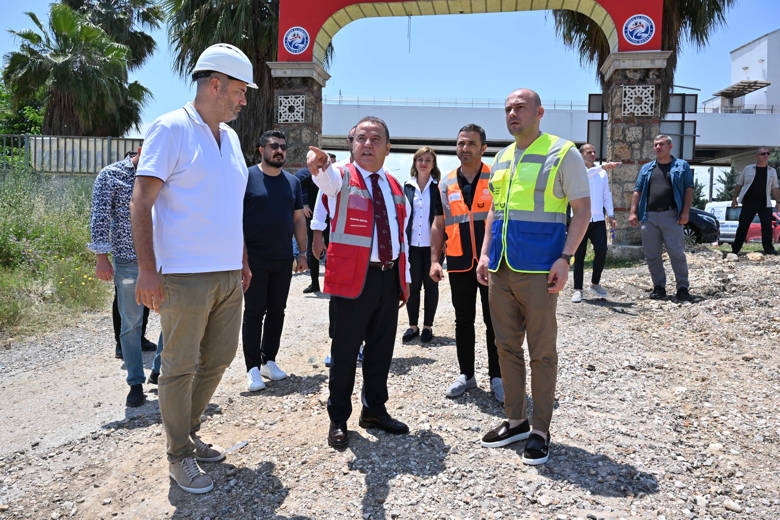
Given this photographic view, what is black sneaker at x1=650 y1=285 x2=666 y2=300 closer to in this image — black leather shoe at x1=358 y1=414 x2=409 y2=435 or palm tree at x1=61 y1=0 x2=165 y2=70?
black leather shoe at x1=358 y1=414 x2=409 y2=435

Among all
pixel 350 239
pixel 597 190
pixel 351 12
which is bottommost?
pixel 350 239

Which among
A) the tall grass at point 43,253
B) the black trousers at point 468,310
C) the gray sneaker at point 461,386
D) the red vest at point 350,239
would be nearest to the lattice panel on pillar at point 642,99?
the black trousers at point 468,310

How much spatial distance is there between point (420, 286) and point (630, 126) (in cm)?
680

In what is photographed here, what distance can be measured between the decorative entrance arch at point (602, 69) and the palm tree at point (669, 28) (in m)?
2.61

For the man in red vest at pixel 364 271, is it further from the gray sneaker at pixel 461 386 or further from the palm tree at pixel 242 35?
the palm tree at pixel 242 35

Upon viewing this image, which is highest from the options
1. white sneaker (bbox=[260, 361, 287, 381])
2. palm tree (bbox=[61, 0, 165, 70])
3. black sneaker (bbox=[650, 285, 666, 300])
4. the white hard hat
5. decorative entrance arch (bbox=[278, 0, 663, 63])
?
palm tree (bbox=[61, 0, 165, 70])

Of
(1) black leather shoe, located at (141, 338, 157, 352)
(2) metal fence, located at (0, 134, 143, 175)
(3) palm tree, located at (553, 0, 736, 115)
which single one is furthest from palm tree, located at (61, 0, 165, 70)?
(1) black leather shoe, located at (141, 338, 157, 352)

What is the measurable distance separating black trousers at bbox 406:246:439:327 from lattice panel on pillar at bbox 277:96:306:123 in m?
6.90

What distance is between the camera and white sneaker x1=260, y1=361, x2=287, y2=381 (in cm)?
495

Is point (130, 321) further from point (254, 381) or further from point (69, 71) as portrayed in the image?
point (69, 71)

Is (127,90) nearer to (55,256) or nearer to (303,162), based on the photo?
(303,162)

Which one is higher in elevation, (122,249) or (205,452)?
(122,249)

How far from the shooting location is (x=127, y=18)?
25.2 meters

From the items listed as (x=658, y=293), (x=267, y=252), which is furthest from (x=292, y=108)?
(x=267, y=252)
